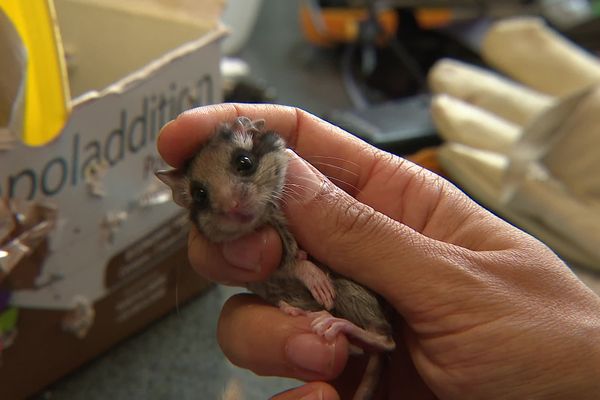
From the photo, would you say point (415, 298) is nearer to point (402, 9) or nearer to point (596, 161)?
point (596, 161)

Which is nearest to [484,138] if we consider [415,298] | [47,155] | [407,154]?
[407,154]

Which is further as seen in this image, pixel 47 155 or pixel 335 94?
pixel 335 94

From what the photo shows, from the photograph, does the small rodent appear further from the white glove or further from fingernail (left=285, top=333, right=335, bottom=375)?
the white glove

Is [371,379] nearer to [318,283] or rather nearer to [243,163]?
[318,283]

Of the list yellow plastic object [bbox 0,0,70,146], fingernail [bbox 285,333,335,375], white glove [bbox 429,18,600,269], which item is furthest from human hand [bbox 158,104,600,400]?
white glove [bbox 429,18,600,269]

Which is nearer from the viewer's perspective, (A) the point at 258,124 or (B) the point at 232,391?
(A) the point at 258,124

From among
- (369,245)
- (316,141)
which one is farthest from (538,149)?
(369,245)
